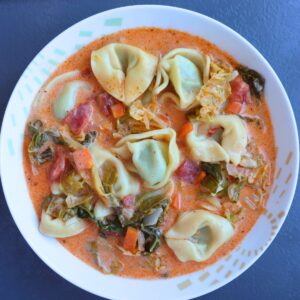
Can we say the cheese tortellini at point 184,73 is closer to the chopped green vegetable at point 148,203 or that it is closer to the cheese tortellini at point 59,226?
the chopped green vegetable at point 148,203

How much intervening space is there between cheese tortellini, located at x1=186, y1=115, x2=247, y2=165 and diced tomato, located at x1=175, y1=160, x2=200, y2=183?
76mm

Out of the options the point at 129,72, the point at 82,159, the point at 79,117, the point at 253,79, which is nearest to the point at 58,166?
the point at 82,159

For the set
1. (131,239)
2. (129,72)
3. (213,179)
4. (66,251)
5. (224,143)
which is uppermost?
(129,72)

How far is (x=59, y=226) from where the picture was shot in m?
3.81

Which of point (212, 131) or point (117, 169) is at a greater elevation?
point (212, 131)

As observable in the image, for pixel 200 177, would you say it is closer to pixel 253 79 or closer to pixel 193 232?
pixel 193 232

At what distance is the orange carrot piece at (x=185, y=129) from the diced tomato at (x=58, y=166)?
925 millimetres

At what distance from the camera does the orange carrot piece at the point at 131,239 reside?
383cm

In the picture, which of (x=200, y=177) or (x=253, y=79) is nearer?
(x=253, y=79)

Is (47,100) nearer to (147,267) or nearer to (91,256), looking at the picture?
(91,256)

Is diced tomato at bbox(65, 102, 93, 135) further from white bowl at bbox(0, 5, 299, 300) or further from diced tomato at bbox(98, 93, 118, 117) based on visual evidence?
white bowl at bbox(0, 5, 299, 300)

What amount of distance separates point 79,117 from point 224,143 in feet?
3.79

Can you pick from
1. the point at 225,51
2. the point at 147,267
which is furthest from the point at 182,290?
the point at 225,51

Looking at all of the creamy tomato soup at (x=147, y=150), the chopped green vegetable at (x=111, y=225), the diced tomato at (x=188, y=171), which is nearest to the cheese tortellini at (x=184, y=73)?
the creamy tomato soup at (x=147, y=150)
